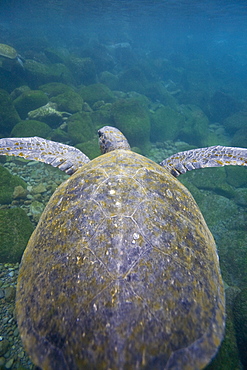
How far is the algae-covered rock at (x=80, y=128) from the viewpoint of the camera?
812 cm

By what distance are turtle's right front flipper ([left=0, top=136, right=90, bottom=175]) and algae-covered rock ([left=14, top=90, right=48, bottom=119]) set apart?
20.4 ft

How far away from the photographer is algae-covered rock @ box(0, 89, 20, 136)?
7.83 m

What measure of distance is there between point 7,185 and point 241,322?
574 centimetres

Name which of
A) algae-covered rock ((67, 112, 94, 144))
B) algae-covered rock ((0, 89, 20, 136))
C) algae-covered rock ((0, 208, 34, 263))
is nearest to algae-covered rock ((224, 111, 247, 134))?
algae-covered rock ((67, 112, 94, 144))

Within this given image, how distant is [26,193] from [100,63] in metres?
22.8

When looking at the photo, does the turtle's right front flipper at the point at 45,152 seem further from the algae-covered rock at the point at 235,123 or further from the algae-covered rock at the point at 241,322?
the algae-covered rock at the point at 235,123

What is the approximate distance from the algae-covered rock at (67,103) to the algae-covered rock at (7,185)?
593cm

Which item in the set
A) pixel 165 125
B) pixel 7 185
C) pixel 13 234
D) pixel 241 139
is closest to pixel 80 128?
pixel 7 185

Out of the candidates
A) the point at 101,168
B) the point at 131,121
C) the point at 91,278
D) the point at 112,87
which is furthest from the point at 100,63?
the point at 91,278

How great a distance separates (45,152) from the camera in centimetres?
398

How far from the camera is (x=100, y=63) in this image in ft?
74.2

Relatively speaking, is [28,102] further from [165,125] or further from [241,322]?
[241,322]

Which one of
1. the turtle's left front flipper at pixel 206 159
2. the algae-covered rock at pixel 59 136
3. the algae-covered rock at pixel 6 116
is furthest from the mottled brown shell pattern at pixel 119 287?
the algae-covered rock at pixel 6 116

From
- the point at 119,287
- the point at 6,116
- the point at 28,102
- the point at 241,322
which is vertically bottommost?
the point at 241,322
